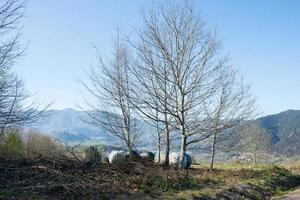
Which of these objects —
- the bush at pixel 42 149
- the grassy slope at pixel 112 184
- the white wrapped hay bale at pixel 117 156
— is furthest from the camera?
the white wrapped hay bale at pixel 117 156

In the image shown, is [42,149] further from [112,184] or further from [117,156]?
[112,184]

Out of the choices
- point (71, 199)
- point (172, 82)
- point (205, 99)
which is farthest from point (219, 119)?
point (71, 199)

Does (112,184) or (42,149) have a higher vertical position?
(42,149)

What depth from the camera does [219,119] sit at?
2262cm

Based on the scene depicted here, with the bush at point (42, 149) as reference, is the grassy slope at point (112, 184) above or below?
below

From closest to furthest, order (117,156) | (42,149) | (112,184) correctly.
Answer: (112,184) < (117,156) < (42,149)

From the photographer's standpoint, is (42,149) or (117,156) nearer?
(117,156)

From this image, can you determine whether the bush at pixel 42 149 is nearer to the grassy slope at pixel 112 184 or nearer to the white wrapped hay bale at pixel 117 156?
the grassy slope at pixel 112 184

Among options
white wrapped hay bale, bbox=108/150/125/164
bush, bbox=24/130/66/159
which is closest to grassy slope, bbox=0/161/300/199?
bush, bbox=24/130/66/159

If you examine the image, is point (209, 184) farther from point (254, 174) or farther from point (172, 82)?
point (254, 174)

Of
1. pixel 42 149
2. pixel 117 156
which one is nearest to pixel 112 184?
pixel 117 156

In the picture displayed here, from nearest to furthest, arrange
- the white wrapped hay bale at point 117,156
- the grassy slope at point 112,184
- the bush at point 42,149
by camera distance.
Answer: the grassy slope at point 112,184 < the bush at point 42,149 < the white wrapped hay bale at point 117,156

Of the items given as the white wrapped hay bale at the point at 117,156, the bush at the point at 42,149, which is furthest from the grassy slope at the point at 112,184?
the white wrapped hay bale at the point at 117,156

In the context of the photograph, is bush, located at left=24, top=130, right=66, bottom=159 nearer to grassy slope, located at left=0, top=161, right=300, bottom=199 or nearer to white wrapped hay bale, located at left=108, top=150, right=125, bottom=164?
grassy slope, located at left=0, top=161, right=300, bottom=199
